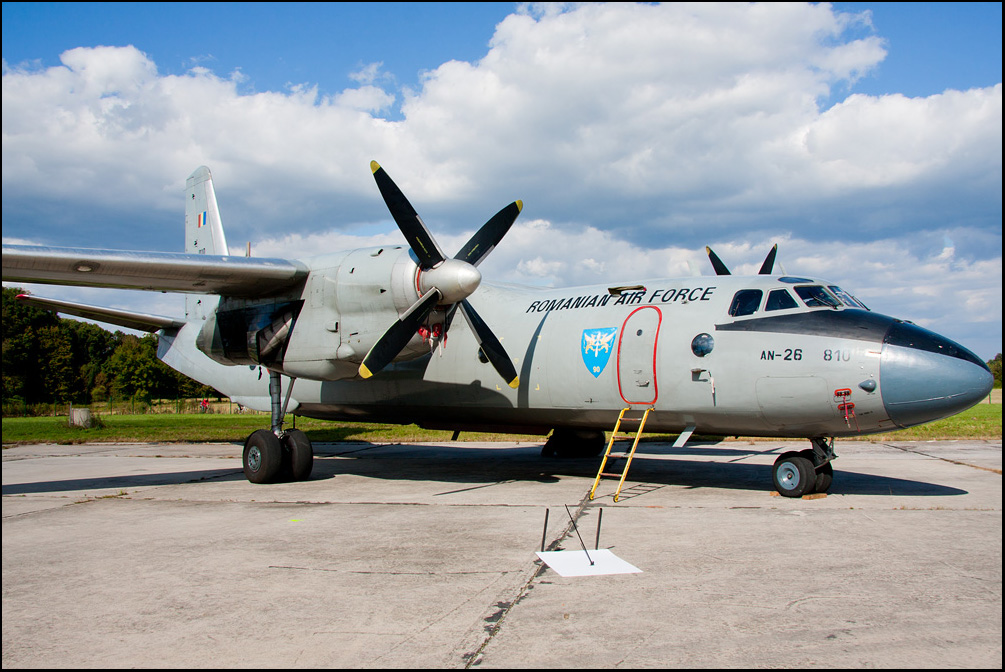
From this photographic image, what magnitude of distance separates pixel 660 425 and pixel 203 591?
7.13 m

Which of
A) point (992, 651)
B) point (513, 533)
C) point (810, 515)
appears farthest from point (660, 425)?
point (992, 651)

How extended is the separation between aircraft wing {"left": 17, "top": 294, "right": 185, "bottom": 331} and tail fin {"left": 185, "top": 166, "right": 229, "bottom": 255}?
190cm

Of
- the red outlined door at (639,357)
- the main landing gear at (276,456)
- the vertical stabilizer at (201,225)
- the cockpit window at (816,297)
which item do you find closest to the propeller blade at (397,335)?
the main landing gear at (276,456)

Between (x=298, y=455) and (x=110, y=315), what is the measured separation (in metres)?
7.09

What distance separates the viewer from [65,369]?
66.1 metres

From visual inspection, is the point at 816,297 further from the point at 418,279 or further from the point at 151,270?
the point at 151,270

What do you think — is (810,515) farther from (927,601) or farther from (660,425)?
(927,601)

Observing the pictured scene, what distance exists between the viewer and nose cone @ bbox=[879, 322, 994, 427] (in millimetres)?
8469

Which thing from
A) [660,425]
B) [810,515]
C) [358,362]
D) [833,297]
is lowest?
[810,515]

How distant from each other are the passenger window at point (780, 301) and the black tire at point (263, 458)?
849 cm

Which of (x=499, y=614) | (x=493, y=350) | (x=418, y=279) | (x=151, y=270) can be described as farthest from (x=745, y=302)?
(x=151, y=270)

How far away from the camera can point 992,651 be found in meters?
4.11

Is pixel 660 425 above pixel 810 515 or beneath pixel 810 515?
above

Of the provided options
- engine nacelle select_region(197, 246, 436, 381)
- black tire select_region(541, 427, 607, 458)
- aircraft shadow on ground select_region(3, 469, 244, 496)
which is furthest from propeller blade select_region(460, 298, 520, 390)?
aircraft shadow on ground select_region(3, 469, 244, 496)
